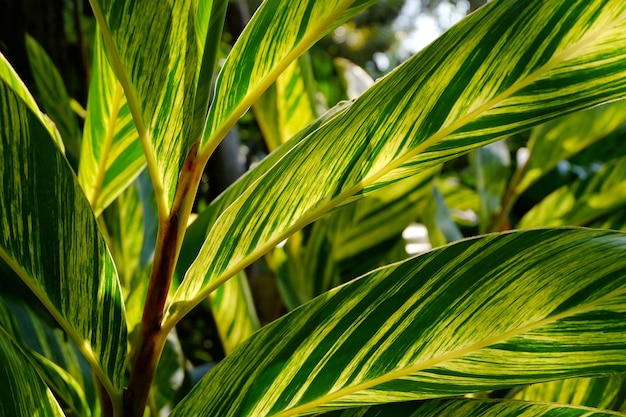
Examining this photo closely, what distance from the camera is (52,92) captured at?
79cm

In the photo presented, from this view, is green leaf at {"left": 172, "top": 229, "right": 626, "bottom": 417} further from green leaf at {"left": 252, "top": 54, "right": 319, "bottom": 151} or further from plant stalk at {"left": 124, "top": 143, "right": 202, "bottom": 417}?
green leaf at {"left": 252, "top": 54, "right": 319, "bottom": 151}

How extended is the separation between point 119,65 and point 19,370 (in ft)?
0.54

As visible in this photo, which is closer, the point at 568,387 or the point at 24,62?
the point at 568,387

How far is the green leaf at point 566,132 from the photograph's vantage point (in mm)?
845

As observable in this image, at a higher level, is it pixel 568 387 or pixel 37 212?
pixel 37 212

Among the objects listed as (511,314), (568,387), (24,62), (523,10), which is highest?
(24,62)

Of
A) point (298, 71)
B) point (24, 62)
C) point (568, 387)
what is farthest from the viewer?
point (24, 62)

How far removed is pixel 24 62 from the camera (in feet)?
4.18

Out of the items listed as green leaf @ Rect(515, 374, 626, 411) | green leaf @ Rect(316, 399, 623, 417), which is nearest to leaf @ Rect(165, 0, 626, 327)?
green leaf @ Rect(316, 399, 623, 417)

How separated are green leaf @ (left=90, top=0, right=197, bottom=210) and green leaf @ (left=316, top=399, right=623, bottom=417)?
18 cm

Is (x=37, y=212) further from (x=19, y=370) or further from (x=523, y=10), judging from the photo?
(x=523, y=10)

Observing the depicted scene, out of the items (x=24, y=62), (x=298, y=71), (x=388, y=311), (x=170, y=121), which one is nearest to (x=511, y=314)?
(x=388, y=311)

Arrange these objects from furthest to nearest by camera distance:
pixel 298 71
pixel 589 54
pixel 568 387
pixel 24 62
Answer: pixel 24 62, pixel 298 71, pixel 568 387, pixel 589 54

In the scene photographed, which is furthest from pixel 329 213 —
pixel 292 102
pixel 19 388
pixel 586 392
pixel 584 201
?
pixel 584 201
